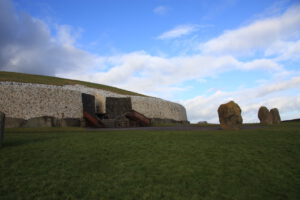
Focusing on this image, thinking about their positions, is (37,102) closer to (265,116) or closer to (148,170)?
(148,170)

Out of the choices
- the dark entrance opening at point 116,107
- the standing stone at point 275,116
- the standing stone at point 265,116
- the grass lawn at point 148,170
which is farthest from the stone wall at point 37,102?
the standing stone at point 275,116

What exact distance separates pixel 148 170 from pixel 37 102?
23263 mm

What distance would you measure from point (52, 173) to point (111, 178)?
1981mm

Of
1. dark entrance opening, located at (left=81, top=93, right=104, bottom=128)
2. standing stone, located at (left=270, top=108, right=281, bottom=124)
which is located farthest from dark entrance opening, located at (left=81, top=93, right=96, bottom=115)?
standing stone, located at (left=270, top=108, right=281, bottom=124)

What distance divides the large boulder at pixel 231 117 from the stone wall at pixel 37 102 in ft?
59.5

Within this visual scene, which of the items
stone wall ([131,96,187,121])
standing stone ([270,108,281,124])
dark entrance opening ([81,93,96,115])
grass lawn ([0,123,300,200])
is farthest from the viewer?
stone wall ([131,96,187,121])

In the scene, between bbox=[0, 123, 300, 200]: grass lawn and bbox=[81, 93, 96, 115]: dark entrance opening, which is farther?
bbox=[81, 93, 96, 115]: dark entrance opening

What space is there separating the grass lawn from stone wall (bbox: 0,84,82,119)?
15770 mm

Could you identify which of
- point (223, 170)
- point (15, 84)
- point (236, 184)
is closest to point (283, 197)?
point (236, 184)

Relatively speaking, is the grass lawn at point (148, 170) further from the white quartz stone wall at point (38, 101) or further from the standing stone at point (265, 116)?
the white quartz stone wall at point (38, 101)

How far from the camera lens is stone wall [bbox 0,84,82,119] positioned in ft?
88.8

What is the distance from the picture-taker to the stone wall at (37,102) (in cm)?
2708

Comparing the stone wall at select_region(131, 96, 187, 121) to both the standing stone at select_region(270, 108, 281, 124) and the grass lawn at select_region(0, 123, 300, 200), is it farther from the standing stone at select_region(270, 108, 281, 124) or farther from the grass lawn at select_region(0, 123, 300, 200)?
the grass lawn at select_region(0, 123, 300, 200)

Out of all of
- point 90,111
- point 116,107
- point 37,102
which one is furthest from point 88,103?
point 37,102
